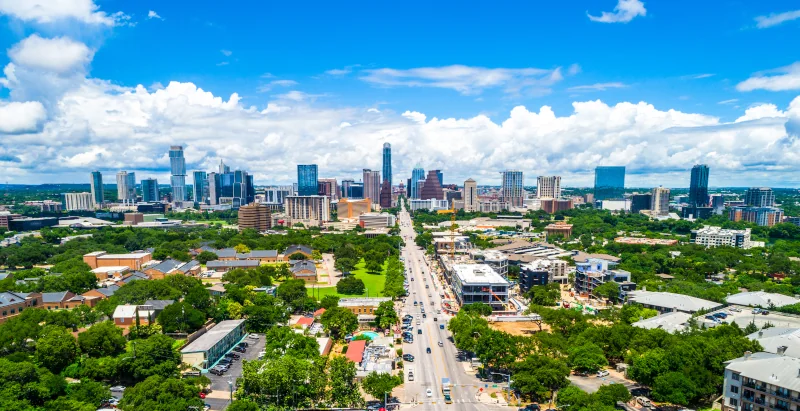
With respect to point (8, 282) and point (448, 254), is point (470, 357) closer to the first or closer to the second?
point (448, 254)

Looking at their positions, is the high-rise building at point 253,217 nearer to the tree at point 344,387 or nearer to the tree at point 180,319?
the tree at point 180,319

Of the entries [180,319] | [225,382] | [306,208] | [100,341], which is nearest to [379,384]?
[225,382]

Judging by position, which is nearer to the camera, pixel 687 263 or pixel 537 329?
pixel 537 329

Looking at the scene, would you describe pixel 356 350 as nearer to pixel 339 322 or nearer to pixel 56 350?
pixel 339 322

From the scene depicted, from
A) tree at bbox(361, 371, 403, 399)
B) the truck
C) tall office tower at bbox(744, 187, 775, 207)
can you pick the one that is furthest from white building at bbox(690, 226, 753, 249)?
tree at bbox(361, 371, 403, 399)

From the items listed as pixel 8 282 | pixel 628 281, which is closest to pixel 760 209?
pixel 628 281

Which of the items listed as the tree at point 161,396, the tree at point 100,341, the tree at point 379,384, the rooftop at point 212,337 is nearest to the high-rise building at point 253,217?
the rooftop at point 212,337
